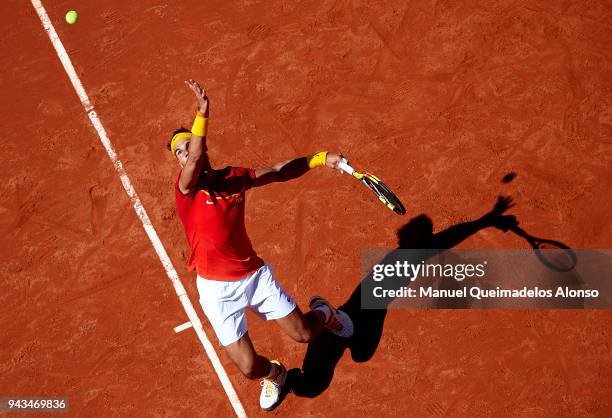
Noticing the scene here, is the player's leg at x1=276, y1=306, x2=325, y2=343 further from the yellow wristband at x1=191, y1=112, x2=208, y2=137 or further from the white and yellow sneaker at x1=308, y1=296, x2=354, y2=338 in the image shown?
the yellow wristband at x1=191, y1=112, x2=208, y2=137

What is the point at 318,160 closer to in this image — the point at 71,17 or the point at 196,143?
the point at 196,143

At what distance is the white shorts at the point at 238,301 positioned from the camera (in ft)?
19.1

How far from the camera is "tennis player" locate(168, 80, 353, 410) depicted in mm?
5605

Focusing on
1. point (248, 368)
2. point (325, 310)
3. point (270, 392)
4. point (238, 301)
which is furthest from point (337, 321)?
point (238, 301)

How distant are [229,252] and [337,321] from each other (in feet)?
5.25

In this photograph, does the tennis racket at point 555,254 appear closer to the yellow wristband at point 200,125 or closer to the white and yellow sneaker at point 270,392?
the white and yellow sneaker at point 270,392

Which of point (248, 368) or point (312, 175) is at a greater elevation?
point (312, 175)

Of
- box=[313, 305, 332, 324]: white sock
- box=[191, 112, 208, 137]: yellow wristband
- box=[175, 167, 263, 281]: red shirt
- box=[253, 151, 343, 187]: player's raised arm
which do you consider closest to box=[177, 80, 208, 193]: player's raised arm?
box=[191, 112, 208, 137]: yellow wristband

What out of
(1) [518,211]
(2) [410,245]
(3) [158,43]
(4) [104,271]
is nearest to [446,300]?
(2) [410,245]

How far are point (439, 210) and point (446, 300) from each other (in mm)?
1111

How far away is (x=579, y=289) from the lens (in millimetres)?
6824

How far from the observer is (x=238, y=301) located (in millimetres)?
5898

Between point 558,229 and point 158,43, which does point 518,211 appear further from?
point 158,43

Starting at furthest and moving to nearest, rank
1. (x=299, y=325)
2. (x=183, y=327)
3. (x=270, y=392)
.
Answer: (x=183, y=327), (x=270, y=392), (x=299, y=325)
